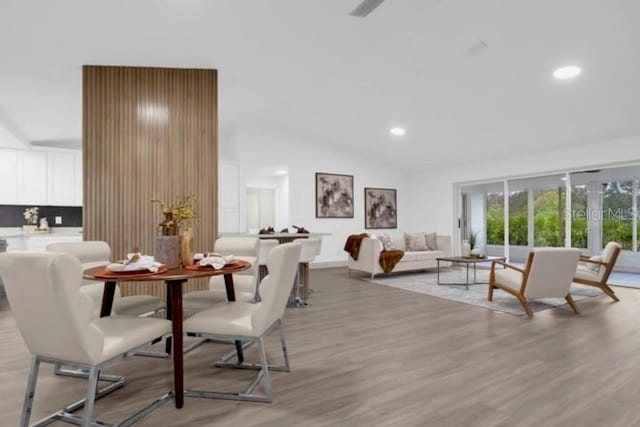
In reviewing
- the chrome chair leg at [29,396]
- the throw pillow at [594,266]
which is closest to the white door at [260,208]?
the throw pillow at [594,266]

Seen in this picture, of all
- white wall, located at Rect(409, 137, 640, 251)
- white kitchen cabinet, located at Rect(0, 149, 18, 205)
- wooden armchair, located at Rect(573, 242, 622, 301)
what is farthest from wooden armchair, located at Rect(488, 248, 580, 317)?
white kitchen cabinet, located at Rect(0, 149, 18, 205)

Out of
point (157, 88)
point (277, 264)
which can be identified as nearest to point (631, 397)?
point (277, 264)

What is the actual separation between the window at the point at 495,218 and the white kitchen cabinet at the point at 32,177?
8.85 meters

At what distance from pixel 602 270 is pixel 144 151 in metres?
6.03

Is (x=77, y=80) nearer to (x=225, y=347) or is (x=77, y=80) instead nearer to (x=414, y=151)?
(x=225, y=347)

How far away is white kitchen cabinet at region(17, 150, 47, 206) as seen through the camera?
5.96m

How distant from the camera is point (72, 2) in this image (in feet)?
9.27

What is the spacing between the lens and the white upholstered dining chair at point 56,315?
64.4 inches

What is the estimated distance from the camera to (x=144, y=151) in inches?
159

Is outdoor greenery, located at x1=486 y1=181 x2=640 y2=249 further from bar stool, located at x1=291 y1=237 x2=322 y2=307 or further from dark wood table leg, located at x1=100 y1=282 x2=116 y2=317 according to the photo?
dark wood table leg, located at x1=100 y1=282 x2=116 y2=317

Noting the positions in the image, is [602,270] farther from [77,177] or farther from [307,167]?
[77,177]

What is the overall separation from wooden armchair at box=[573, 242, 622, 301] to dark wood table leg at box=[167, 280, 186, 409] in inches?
202

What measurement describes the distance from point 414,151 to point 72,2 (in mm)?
6569

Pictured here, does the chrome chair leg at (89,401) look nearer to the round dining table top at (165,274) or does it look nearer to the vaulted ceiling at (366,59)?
the round dining table top at (165,274)
